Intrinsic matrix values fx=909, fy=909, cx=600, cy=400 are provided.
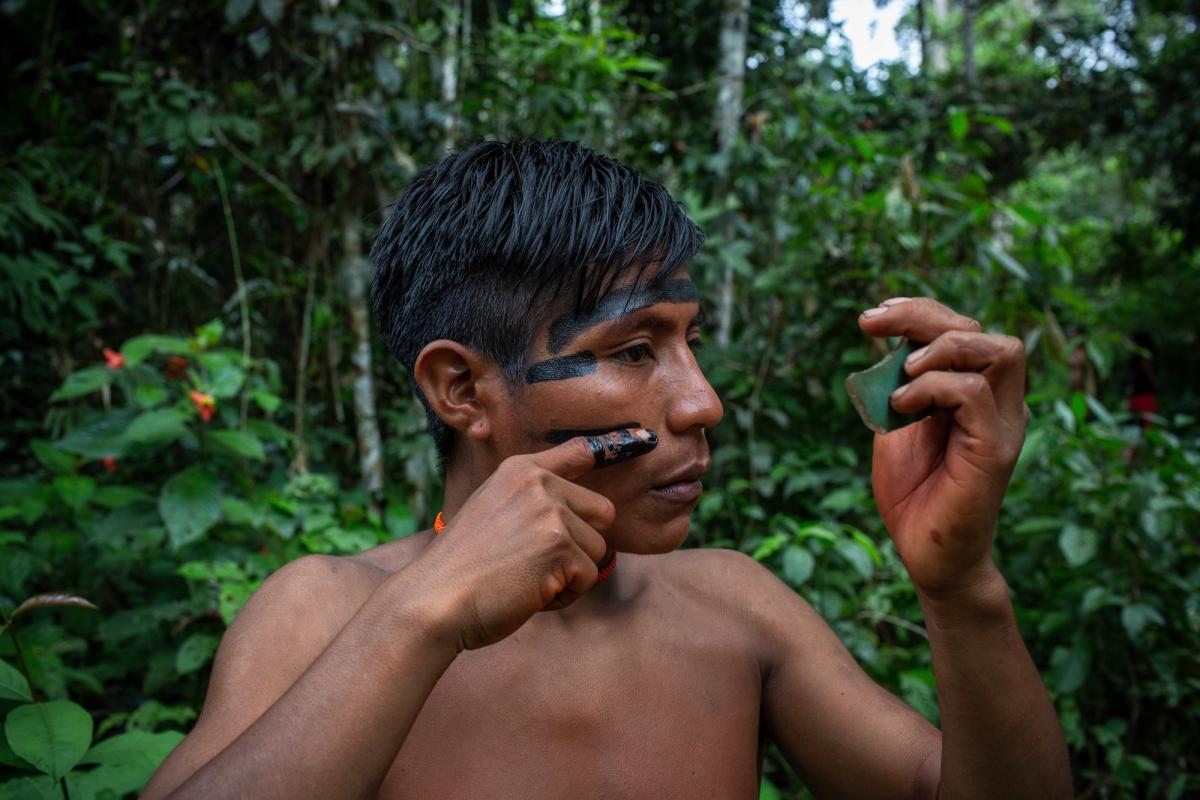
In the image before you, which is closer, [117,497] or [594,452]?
[594,452]

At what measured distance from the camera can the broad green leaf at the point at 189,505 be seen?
8.18ft

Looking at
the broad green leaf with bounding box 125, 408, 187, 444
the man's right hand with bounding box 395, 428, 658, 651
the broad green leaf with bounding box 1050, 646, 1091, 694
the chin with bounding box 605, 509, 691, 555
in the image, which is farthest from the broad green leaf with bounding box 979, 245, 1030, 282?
the broad green leaf with bounding box 125, 408, 187, 444

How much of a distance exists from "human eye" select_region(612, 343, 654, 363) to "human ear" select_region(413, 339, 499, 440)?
0.74 feet

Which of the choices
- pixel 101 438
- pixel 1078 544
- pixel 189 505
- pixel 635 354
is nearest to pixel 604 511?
pixel 635 354

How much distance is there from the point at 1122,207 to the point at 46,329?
19.1m

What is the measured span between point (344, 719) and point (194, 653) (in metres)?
1.65

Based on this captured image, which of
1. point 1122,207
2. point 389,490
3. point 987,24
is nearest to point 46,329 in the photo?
point 389,490

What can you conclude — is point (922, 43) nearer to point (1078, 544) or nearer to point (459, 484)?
point (1078, 544)

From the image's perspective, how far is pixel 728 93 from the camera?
183 inches

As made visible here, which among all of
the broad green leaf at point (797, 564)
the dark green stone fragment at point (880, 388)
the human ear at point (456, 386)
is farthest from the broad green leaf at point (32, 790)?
the broad green leaf at point (797, 564)

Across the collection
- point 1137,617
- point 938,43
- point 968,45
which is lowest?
point 1137,617

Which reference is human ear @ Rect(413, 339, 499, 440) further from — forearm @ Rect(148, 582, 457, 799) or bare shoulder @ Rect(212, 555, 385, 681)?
forearm @ Rect(148, 582, 457, 799)

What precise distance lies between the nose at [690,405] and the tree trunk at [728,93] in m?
2.92

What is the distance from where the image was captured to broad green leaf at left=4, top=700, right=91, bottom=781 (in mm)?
1472
